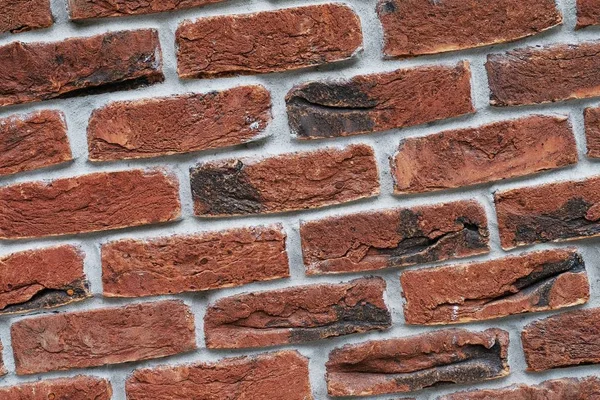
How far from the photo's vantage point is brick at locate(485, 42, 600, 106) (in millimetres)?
803

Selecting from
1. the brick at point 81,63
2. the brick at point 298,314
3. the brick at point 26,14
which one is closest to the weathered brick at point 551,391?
the brick at point 298,314

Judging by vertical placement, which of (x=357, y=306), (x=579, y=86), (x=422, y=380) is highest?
(x=579, y=86)

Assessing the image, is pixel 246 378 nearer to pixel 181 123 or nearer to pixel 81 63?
pixel 181 123

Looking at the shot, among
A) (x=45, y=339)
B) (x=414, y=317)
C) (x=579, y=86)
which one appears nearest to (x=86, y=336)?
(x=45, y=339)

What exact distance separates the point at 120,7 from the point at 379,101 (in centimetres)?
33

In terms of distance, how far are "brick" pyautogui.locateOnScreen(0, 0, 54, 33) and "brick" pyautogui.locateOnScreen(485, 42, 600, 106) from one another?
548mm

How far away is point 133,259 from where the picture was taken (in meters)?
0.82

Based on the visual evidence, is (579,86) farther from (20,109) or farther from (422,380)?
(20,109)

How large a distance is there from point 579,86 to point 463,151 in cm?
16

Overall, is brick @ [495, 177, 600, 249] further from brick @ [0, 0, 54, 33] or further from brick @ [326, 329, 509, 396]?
brick @ [0, 0, 54, 33]

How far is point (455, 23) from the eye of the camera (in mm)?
798

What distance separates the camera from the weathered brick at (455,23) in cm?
80

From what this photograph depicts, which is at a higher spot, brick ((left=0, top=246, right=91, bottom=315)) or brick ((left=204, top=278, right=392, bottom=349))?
brick ((left=0, top=246, right=91, bottom=315))

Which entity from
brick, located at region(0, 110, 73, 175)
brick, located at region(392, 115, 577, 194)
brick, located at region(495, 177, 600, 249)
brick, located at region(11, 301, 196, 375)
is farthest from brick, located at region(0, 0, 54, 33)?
brick, located at region(495, 177, 600, 249)
